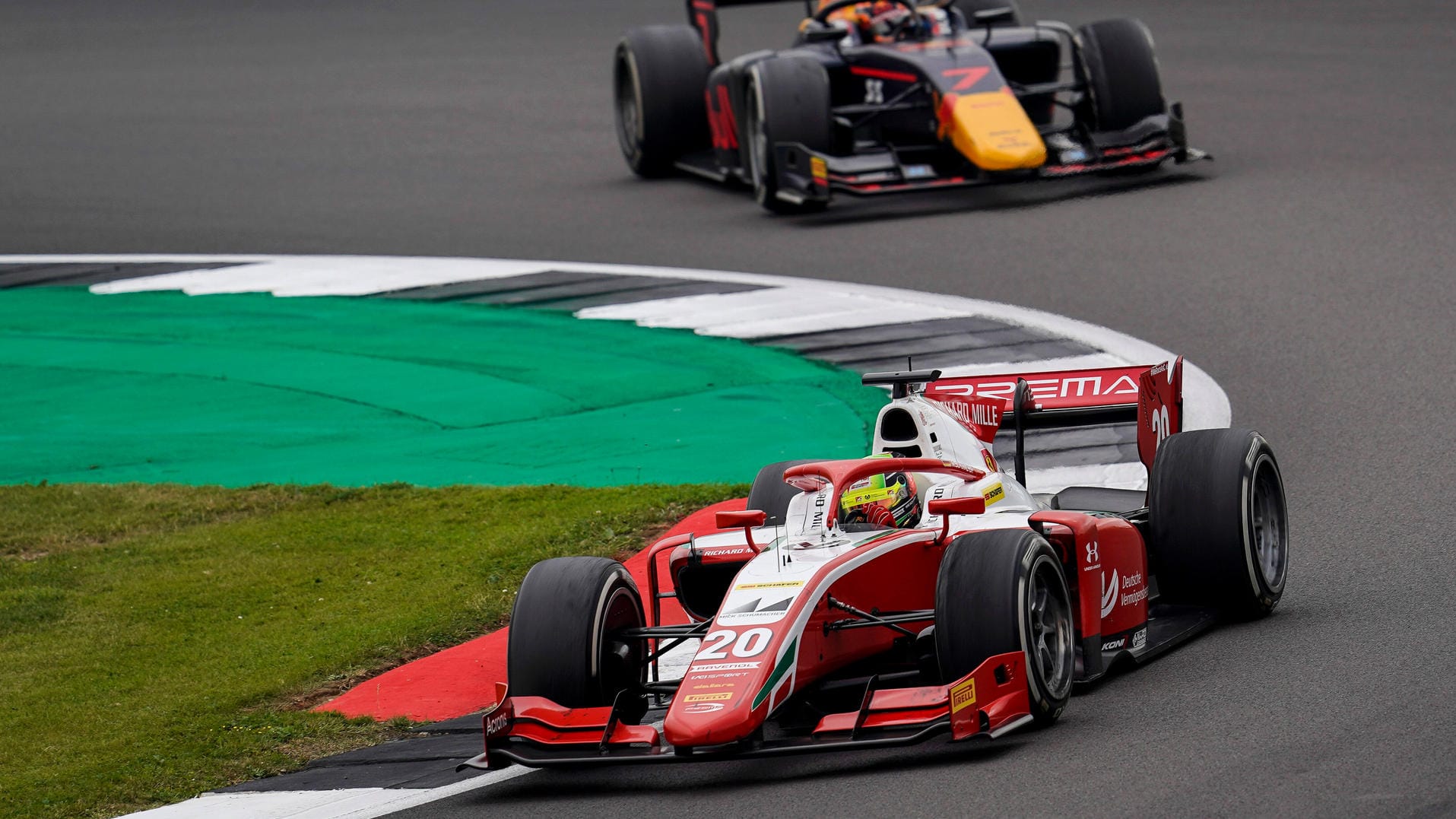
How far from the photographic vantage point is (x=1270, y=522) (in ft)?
27.2

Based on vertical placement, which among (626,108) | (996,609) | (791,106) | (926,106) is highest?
(791,106)

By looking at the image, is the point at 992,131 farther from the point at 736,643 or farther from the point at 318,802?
the point at 318,802

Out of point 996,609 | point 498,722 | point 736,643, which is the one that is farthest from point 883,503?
point 498,722

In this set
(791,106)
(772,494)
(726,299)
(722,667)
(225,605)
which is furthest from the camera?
(791,106)

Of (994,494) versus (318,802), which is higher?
(994,494)

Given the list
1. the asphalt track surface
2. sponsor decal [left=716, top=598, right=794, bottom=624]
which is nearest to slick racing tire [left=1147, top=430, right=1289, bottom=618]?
the asphalt track surface

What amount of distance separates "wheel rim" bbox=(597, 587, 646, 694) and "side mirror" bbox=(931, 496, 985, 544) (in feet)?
3.85

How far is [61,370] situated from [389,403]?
3048 mm

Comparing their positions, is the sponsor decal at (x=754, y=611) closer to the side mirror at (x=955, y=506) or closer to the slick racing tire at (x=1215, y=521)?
the side mirror at (x=955, y=506)

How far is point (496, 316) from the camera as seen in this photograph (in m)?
15.8

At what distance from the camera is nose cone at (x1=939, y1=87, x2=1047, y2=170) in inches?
666

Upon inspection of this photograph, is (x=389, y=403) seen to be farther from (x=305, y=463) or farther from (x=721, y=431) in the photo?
(x=721, y=431)

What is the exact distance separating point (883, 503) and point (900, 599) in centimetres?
39

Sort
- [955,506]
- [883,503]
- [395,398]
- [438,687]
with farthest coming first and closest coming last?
[395,398]
[438,687]
[883,503]
[955,506]
